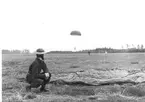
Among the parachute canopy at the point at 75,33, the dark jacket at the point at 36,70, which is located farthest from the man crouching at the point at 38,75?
the parachute canopy at the point at 75,33

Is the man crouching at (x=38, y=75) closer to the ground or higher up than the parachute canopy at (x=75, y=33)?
closer to the ground

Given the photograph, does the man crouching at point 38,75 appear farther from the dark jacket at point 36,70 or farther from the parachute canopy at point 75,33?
the parachute canopy at point 75,33

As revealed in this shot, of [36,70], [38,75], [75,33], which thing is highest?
[75,33]

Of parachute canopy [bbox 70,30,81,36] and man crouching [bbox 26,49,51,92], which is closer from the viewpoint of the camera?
man crouching [bbox 26,49,51,92]

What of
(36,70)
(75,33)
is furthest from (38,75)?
(75,33)

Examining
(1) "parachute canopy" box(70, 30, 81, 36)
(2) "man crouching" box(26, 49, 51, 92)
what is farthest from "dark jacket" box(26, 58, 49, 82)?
(1) "parachute canopy" box(70, 30, 81, 36)

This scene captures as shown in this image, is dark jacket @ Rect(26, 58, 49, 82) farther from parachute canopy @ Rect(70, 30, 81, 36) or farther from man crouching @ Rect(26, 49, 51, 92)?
parachute canopy @ Rect(70, 30, 81, 36)

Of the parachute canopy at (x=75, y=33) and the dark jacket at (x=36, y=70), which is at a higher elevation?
the parachute canopy at (x=75, y=33)

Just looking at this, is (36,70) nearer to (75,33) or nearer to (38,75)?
(38,75)

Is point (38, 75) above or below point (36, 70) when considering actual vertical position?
below

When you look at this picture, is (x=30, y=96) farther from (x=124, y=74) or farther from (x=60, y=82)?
(x=124, y=74)

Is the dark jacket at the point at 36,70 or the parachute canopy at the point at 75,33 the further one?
the parachute canopy at the point at 75,33

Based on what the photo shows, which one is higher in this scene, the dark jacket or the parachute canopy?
the parachute canopy

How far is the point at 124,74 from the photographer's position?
9.94 metres
